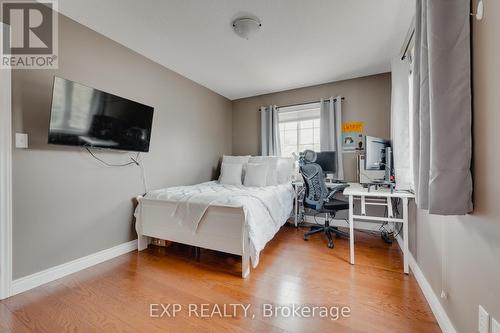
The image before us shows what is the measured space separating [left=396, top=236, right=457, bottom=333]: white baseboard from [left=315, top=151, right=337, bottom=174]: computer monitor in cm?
156

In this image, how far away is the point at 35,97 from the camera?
1858 mm

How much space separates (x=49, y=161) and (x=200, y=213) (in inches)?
57.6

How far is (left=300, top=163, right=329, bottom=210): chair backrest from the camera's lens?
269cm

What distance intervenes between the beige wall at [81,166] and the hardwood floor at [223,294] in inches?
13.9

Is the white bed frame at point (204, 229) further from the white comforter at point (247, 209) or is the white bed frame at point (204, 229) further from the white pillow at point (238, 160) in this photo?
the white pillow at point (238, 160)

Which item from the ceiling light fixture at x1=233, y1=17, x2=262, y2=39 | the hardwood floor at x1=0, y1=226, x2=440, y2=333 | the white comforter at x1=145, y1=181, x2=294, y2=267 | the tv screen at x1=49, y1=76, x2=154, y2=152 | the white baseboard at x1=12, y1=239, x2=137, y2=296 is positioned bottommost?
the hardwood floor at x1=0, y1=226, x2=440, y2=333

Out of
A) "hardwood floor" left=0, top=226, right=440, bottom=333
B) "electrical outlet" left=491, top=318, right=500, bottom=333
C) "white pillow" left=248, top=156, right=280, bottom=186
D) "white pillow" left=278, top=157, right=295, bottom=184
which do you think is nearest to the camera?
"electrical outlet" left=491, top=318, right=500, bottom=333

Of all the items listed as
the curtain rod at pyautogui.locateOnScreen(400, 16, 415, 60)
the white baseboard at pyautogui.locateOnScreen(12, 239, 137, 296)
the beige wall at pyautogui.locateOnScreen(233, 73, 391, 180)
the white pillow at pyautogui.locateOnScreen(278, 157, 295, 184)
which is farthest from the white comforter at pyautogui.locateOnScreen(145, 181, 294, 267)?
the curtain rod at pyautogui.locateOnScreen(400, 16, 415, 60)

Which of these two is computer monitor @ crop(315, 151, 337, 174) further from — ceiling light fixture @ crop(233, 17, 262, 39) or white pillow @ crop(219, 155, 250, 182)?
ceiling light fixture @ crop(233, 17, 262, 39)

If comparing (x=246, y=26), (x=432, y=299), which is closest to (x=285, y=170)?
(x=246, y=26)

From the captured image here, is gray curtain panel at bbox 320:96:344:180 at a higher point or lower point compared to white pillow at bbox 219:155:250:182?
higher

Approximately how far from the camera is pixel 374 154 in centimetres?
253

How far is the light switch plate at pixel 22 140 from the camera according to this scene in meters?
1.74

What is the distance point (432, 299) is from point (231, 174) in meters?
2.81
